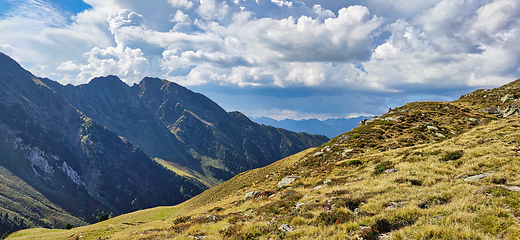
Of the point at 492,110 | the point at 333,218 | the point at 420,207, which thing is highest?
the point at 492,110

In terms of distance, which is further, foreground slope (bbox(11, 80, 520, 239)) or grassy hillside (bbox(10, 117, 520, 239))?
foreground slope (bbox(11, 80, 520, 239))

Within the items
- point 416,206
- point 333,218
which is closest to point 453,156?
point 416,206

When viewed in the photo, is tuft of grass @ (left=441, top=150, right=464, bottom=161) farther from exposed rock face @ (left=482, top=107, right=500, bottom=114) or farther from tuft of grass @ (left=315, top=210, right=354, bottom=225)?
exposed rock face @ (left=482, top=107, right=500, bottom=114)

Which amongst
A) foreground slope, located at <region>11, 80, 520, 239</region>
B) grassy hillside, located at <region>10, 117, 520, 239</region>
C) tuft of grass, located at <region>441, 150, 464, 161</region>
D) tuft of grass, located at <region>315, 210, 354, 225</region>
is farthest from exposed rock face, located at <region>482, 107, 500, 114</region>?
tuft of grass, located at <region>315, 210, 354, 225</region>

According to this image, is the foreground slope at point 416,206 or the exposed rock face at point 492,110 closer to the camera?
the foreground slope at point 416,206

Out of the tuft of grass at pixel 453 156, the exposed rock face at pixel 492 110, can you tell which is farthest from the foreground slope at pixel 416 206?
the exposed rock face at pixel 492 110

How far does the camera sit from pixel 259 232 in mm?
11930

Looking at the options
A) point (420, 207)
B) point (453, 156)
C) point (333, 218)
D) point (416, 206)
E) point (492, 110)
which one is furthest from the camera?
point (492, 110)

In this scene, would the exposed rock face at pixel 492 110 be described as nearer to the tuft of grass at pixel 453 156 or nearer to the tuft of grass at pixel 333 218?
the tuft of grass at pixel 453 156

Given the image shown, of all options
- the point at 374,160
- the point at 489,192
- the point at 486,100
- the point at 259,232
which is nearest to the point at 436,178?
the point at 489,192

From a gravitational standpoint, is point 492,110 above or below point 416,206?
above

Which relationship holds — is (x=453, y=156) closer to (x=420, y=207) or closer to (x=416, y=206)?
(x=420, y=207)

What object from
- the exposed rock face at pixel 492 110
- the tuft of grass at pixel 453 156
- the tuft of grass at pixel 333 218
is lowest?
the tuft of grass at pixel 333 218

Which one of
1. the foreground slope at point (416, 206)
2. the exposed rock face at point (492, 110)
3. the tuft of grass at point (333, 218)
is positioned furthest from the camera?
the exposed rock face at point (492, 110)
